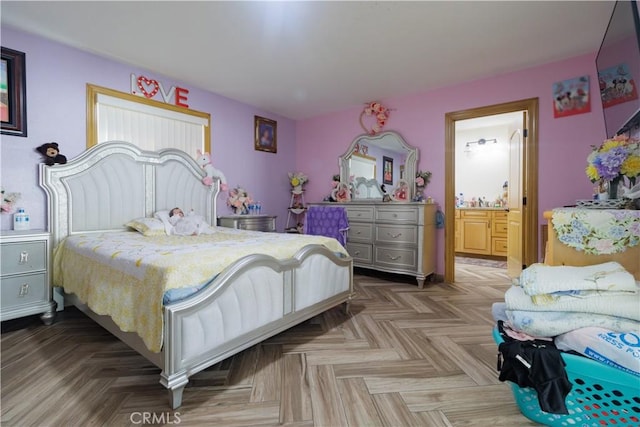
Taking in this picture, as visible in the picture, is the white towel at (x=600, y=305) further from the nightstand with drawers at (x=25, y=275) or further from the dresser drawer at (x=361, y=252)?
the nightstand with drawers at (x=25, y=275)

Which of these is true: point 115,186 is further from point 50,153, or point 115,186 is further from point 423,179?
point 423,179

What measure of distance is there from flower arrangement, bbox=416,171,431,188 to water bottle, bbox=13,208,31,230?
13.6ft

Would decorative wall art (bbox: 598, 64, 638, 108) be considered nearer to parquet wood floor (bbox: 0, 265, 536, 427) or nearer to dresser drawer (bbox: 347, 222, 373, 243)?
parquet wood floor (bbox: 0, 265, 536, 427)

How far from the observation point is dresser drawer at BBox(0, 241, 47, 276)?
2.23 meters

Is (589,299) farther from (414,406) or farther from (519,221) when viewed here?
(519,221)

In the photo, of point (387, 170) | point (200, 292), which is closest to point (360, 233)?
point (387, 170)

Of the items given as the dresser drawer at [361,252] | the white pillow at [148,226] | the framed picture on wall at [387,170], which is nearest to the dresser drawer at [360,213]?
the dresser drawer at [361,252]

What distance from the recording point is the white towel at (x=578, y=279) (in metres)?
1.16

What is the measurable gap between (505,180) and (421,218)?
3.21m

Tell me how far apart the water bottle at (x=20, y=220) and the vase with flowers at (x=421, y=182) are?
13.4 ft

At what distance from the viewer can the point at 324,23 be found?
2400mm

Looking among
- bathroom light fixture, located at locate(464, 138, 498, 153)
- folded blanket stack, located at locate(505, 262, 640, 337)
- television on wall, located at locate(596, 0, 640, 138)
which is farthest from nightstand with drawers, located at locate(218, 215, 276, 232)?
bathroom light fixture, located at locate(464, 138, 498, 153)

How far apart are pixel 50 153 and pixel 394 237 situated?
12.1ft

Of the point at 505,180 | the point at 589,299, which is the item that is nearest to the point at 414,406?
the point at 589,299
